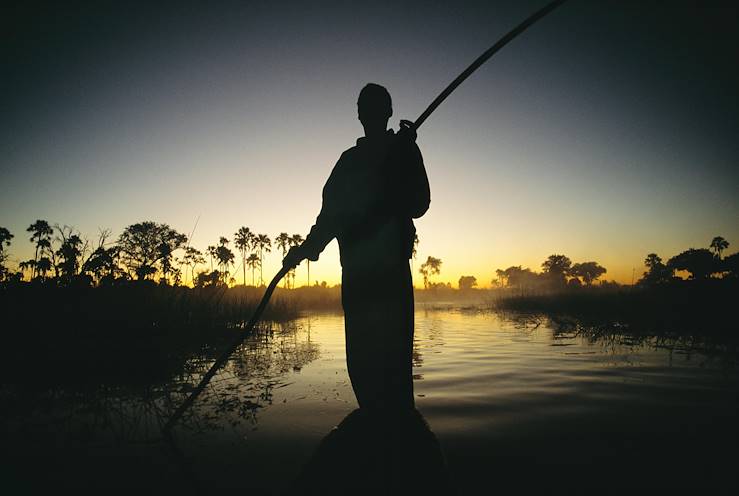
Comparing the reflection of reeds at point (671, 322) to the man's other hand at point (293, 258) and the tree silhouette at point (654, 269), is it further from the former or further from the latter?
the tree silhouette at point (654, 269)

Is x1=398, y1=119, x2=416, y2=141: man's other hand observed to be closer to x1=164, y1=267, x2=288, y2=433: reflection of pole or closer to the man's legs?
the man's legs

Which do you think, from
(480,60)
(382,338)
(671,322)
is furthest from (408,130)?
(671,322)

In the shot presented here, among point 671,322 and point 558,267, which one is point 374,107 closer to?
point 671,322

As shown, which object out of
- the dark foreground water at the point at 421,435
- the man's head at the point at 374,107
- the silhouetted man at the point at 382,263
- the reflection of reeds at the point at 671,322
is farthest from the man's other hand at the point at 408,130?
the reflection of reeds at the point at 671,322

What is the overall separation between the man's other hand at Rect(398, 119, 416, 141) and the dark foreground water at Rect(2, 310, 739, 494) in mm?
1760

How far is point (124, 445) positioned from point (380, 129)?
3598 millimetres

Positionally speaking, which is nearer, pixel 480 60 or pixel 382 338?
pixel 480 60

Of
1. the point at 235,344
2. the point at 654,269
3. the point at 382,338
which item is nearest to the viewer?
the point at 382,338

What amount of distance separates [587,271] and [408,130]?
130912 millimetres

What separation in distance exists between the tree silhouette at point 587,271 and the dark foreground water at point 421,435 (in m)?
119

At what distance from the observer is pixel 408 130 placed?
199cm

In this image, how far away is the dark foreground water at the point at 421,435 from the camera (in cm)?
221

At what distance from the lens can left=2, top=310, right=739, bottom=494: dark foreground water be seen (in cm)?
221

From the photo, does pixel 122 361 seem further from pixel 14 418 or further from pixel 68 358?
pixel 14 418
